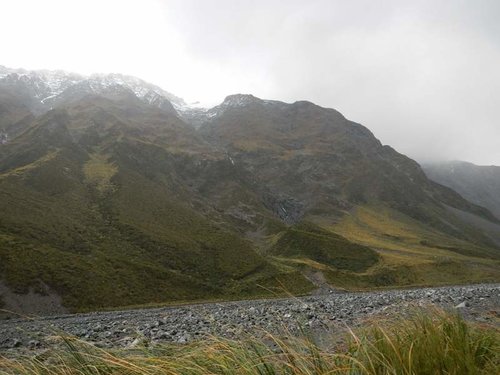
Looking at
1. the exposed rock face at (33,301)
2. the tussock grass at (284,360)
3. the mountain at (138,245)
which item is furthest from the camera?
the mountain at (138,245)

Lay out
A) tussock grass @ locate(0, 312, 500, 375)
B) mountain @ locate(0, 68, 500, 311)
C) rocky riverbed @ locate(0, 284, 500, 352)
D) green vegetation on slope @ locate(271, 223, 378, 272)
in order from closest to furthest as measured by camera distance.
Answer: tussock grass @ locate(0, 312, 500, 375), rocky riverbed @ locate(0, 284, 500, 352), mountain @ locate(0, 68, 500, 311), green vegetation on slope @ locate(271, 223, 378, 272)

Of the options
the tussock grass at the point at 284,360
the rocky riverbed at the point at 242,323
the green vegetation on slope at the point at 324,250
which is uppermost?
the tussock grass at the point at 284,360

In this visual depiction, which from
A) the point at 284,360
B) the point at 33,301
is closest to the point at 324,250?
the point at 33,301

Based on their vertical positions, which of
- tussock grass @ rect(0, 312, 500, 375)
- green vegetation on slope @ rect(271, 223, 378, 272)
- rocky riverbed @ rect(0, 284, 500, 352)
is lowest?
green vegetation on slope @ rect(271, 223, 378, 272)

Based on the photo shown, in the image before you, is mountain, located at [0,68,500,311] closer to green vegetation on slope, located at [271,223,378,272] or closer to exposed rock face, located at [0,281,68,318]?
exposed rock face, located at [0,281,68,318]

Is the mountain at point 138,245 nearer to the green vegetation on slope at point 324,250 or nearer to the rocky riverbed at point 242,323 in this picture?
the green vegetation on slope at point 324,250

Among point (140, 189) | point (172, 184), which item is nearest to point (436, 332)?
point (140, 189)

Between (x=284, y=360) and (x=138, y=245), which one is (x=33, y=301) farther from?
(x=284, y=360)

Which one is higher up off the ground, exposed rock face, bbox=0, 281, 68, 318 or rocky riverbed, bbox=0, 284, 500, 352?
rocky riverbed, bbox=0, 284, 500, 352

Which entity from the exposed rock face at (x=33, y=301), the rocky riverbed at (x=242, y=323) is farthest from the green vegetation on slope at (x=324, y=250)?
the rocky riverbed at (x=242, y=323)

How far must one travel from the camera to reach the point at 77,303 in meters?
57.0

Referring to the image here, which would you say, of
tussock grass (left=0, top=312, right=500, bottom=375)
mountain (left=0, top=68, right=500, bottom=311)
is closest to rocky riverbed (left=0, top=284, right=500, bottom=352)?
tussock grass (left=0, top=312, right=500, bottom=375)

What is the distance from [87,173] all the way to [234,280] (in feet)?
248

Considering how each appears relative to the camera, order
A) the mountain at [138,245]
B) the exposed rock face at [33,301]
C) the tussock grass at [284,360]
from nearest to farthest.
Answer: the tussock grass at [284,360], the exposed rock face at [33,301], the mountain at [138,245]
